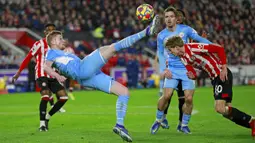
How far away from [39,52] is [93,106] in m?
6.75

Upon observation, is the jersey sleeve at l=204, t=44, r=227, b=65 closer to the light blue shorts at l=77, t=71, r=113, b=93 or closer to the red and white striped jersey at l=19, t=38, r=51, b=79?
the light blue shorts at l=77, t=71, r=113, b=93

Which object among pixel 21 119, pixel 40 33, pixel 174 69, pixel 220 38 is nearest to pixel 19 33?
pixel 40 33

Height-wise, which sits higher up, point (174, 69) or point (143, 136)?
point (174, 69)

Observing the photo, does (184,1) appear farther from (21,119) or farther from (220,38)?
(21,119)

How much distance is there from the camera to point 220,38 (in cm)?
4088

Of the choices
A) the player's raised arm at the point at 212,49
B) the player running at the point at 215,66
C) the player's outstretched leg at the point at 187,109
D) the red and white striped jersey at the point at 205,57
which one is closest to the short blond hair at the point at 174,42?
the player running at the point at 215,66

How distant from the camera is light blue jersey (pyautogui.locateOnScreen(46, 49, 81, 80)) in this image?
1067 centimetres

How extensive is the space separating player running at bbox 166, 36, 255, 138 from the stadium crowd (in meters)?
19.0

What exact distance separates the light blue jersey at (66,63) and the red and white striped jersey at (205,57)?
6.23ft

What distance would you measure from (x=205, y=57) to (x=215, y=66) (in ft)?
0.78

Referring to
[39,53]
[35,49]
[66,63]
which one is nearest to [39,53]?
[39,53]

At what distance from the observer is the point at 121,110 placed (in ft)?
34.0

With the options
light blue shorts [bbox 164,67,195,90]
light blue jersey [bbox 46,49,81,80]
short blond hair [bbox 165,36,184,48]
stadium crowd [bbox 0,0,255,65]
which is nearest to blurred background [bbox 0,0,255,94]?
stadium crowd [bbox 0,0,255,65]

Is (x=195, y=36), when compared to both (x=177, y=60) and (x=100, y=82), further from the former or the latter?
(x=100, y=82)
